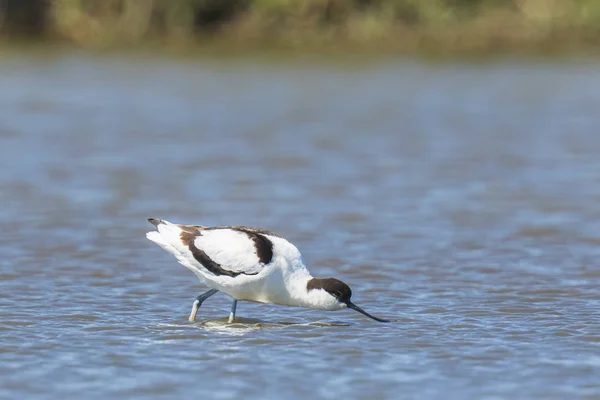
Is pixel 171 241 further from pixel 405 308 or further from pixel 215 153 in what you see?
pixel 215 153

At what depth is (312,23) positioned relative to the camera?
2944cm

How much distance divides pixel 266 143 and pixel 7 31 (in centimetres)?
1496

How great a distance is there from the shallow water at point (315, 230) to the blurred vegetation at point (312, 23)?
237 inches

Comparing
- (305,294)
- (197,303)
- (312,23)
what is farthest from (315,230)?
(312,23)

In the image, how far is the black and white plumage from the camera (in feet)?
24.8

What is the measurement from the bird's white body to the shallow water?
0.19 metres

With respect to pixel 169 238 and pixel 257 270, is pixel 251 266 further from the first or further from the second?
pixel 169 238

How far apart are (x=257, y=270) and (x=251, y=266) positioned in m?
0.04

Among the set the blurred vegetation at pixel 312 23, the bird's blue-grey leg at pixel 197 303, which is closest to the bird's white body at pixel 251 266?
the bird's blue-grey leg at pixel 197 303

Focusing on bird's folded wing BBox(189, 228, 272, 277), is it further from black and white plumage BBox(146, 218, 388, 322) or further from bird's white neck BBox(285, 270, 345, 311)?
bird's white neck BBox(285, 270, 345, 311)

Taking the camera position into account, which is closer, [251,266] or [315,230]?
[251,266]

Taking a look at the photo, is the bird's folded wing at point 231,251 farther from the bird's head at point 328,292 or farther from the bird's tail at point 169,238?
the bird's head at point 328,292

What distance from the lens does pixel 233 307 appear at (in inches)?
308

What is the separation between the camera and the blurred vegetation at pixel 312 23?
2895cm
